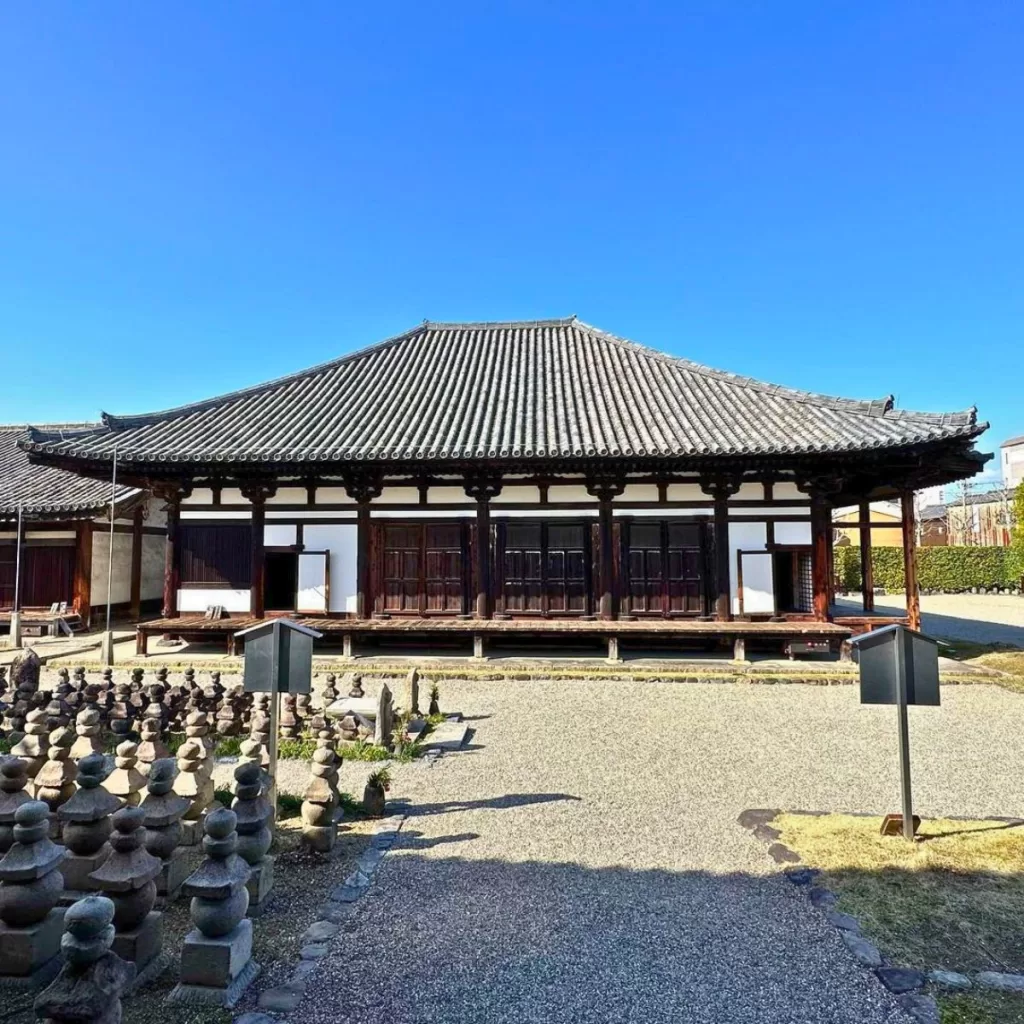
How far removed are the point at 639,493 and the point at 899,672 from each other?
25.9 feet

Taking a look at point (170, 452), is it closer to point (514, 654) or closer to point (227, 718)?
point (227, 718)

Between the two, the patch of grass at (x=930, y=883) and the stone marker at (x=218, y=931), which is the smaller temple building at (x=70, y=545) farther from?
the patch of grass at (x=930, y=883)

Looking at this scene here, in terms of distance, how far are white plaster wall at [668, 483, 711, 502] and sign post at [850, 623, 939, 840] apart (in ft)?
25.1

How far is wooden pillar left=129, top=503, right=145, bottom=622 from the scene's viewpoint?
60.4ft

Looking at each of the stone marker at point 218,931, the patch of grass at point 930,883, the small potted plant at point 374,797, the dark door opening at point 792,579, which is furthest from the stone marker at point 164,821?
the dark door opening at point 792,579

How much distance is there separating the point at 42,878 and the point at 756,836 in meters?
4.66

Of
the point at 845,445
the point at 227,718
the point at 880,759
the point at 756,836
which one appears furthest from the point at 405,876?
the point at 845,445

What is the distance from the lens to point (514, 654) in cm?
1229

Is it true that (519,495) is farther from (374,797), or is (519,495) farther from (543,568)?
A: (374,797)

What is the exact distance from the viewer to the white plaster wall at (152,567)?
1903cm

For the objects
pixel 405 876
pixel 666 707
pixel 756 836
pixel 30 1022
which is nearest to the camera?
pixel 30 1022

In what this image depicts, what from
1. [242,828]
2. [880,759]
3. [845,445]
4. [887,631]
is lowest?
[880,759]

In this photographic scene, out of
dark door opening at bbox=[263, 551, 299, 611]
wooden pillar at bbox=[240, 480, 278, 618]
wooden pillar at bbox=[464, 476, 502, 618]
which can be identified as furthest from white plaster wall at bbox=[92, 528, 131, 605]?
wooden pillar at bbox=[464, 476, 502, 618]

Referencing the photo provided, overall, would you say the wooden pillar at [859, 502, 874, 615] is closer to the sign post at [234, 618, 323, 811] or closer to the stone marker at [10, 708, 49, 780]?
the sign post at [234, 618, 323, 811]
